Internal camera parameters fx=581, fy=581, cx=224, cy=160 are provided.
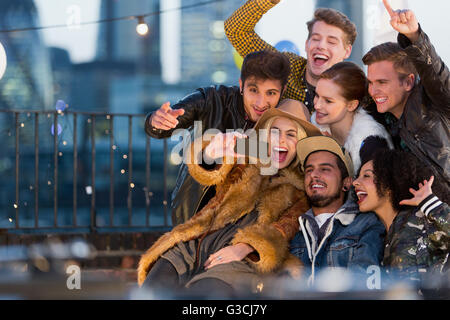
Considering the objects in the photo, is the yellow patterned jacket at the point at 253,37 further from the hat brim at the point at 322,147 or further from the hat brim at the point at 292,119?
the hat brim at the point at 322,147

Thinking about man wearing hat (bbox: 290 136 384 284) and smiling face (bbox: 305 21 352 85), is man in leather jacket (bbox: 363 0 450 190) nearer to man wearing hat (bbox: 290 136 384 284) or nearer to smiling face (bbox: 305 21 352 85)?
man wearing hat (bbox: 290 136 384 284)

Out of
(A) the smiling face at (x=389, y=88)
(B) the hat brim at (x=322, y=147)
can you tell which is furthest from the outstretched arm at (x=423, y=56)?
(B) the hat brim at (x=322, y=147)

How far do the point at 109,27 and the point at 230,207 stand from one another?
Result: 87.1 feet

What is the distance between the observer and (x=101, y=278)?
1.40 m

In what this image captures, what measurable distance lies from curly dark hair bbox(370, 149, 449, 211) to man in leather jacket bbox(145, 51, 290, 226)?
520 mm

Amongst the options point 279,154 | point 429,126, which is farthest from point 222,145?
point 429,126

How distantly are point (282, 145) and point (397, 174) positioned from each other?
0.41 m

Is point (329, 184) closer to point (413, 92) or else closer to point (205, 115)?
point (413, 92)

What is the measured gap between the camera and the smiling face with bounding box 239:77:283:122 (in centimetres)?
211

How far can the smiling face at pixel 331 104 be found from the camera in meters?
2.03

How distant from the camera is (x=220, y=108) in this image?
2.31 meters

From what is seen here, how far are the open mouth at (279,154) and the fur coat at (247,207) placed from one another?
0.04 m

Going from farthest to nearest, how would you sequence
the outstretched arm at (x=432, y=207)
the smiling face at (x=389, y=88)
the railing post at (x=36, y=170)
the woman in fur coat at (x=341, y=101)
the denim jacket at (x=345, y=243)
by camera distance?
the railing post at (x=36, y=170)
the woman in fur coat at (x=341, y=101)
the smiling face at (x=389, y=88)
the denim jacket at (x=345, y=243)
the outstretched arm at (x=432, y=207)
